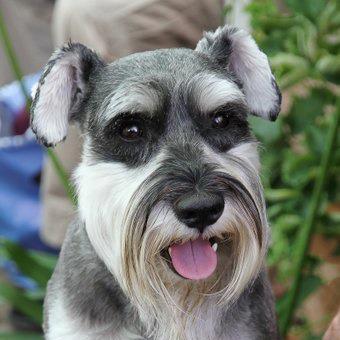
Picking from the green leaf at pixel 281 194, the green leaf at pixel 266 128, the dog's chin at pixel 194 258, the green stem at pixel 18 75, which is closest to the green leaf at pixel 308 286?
the green leaf at pixel 281 194

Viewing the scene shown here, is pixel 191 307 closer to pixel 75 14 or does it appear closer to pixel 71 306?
pixel 71 306

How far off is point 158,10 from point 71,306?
5.57 ft

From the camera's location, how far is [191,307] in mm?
2531

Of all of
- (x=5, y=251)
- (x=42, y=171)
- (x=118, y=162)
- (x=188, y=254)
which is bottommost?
(x=42, y=171)

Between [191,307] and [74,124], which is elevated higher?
[74,124]

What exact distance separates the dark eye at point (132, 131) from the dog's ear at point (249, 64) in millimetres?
363

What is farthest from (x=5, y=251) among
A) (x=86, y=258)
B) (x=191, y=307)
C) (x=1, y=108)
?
(x=1, y=108)

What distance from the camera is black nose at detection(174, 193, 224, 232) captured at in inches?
86.0

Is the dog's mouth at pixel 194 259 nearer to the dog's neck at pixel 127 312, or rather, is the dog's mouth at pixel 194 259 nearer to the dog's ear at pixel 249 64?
the dog's neck at pixel 127 312

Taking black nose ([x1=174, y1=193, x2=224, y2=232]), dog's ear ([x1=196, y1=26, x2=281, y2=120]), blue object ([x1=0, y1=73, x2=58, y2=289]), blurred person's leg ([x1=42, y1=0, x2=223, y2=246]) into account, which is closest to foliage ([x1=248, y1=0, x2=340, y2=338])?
blurred person's leg ([x1=42, y1=0, x2=223, y2=246])

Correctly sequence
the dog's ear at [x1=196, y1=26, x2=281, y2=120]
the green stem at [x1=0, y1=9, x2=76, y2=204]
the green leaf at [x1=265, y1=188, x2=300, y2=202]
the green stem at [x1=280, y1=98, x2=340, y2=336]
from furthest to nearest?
the green leaf at [x1=265, y1=188, x2=300, y2=202] → the green stem at [x1=0, y1=9, x2=76, y2=204] → the green stem at [x1=280, y1=98, x2=340, y2=336] → the dog's ear at [x1=196, y1=26, x2=281, y2=120]

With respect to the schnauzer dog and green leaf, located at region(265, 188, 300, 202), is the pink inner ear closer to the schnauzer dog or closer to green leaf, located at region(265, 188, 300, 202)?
the schnauzer dog

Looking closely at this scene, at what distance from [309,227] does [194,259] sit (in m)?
0.91

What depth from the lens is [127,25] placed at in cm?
388
